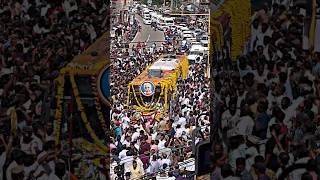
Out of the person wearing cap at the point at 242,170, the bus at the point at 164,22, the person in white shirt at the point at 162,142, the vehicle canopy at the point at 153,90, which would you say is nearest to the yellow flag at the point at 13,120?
the person wearing cap at the point at 242,170

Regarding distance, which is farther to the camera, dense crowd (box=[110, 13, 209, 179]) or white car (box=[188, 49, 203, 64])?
white car (box=[188, 49, 203, 64])

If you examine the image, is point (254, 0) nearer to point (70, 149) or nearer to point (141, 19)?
point (70, 149)

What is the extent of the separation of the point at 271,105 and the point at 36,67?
3.90ft

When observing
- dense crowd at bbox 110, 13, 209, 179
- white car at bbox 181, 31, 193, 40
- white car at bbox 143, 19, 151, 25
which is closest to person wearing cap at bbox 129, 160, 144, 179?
dense crowd at bbox 110, 13, 209, 179

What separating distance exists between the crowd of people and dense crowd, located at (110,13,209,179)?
1.29 meters

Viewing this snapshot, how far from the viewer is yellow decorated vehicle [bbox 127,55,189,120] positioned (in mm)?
10684

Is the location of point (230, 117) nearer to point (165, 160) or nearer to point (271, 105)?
point (271, 105)

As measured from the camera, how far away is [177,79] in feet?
40.0

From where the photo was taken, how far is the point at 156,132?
818 centimetres

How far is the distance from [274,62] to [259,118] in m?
0.29

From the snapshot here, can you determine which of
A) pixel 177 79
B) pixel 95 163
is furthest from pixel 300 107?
pixel 177 79

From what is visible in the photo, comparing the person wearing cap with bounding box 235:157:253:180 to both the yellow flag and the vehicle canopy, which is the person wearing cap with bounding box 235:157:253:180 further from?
the vehicle canopy

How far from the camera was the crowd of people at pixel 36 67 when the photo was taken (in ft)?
10.2

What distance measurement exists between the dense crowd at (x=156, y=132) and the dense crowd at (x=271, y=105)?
1505 mm
